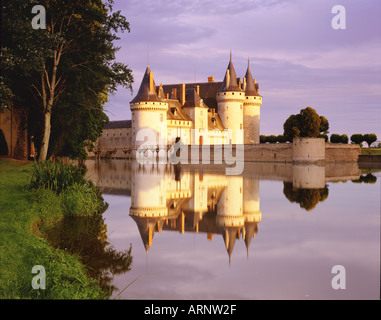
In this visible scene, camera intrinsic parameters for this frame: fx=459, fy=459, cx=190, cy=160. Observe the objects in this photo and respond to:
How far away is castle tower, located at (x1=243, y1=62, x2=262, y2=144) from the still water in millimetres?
39742

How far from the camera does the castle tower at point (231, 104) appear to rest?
52.0m

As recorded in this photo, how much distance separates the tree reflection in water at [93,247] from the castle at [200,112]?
3831cm

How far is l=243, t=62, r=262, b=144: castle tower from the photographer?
177 ft

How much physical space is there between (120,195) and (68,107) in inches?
153

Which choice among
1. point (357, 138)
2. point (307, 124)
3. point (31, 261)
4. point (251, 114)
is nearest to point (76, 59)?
point (31, 261)

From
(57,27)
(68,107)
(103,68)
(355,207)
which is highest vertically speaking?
(57,27)

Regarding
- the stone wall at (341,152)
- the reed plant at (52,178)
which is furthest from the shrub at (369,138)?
the reed plant at (52,178)

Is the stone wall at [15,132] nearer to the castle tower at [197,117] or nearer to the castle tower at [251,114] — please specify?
the castle tower at [197,117]

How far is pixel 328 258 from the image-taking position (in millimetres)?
6660

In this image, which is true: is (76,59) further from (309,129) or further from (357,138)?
(357,138)

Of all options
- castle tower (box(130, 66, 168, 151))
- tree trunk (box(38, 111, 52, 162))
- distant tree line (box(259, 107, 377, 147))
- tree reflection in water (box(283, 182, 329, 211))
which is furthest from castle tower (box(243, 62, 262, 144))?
tree trunk (box(38, 111, 52, 162))

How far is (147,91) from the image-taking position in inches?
1844
